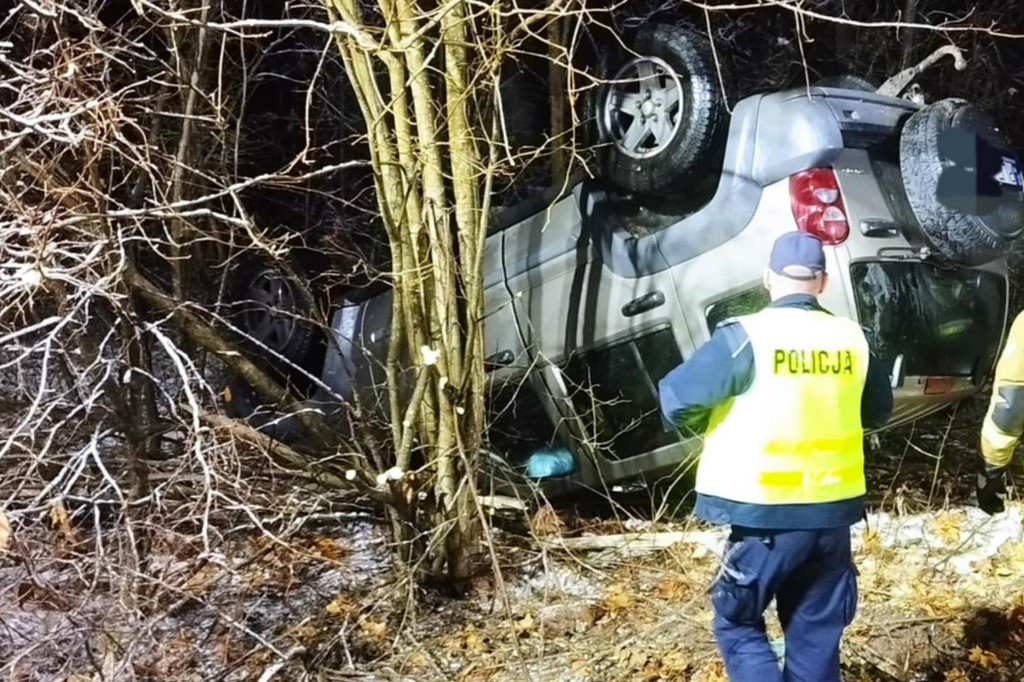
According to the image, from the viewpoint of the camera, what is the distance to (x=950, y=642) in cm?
339

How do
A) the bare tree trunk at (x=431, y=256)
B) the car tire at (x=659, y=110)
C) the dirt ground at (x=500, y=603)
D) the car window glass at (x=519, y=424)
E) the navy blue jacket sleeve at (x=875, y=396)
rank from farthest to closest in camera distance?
the car window glass at (x=519, y=424) < the car tire at (x=659, y=110) < the bare tree trunk at (x=431, y=256) < the dirt ground at (x=500, y=603) < the navy blue jacket sleeve at (x=875, y=396)

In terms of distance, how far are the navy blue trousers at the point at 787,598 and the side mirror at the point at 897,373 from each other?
4.69ft

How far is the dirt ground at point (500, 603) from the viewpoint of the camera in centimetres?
324

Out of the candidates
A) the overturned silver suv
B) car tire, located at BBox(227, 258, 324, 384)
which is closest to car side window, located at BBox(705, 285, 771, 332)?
the overturned silver suv

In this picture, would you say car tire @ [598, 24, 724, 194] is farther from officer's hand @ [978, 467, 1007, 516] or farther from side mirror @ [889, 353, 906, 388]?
officer's hand @ [978, 467, 1007, 516]

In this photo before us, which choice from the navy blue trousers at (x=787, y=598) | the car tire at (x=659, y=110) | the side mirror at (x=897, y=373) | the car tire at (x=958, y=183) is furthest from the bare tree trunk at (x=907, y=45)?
the navy blue trousers at (x=787, y=598)

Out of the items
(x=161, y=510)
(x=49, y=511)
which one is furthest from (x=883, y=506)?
(x=49, y=511)

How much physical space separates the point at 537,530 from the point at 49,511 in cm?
209

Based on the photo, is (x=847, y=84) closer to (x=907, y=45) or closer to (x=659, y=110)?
(x=659, y=110)

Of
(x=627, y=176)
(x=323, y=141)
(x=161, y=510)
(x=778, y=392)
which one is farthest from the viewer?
(x=323, y=141)

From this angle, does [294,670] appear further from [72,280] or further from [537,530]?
[72,280]

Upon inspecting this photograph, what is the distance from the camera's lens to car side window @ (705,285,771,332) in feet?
12.1

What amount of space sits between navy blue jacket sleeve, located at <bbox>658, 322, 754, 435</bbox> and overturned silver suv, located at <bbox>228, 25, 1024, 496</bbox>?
1.36m

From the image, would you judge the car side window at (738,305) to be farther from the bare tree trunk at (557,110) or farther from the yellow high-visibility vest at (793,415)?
the yellow high-visibility vest at (793,415)
